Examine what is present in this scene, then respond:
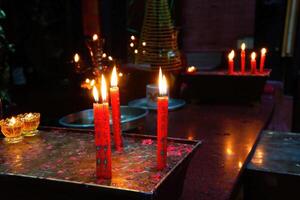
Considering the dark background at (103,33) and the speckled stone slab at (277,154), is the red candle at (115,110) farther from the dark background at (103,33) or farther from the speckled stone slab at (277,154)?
the dark background at (103,33)

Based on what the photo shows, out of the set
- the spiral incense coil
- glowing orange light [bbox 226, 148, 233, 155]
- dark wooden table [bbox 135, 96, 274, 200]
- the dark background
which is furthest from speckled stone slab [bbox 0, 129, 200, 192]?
the dark background

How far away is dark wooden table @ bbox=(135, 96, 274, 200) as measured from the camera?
4.09ft

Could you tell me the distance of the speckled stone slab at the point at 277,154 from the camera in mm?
1548

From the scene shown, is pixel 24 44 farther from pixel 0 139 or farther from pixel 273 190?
pixel 273 190

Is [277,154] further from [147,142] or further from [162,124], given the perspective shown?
[162,124]

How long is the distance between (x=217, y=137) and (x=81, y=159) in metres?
0.91

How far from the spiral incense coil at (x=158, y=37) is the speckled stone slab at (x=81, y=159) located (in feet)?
3.07

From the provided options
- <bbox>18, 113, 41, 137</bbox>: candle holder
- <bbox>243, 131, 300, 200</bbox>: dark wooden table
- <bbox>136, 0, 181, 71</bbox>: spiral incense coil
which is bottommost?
<bbox>243, 131, 300, 200</bbox>: dark wooden table

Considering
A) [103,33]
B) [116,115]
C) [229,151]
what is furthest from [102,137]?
[103,33]

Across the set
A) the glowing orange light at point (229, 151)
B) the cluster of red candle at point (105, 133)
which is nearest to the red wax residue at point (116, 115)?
the cluster of red candle at point (105, 133)

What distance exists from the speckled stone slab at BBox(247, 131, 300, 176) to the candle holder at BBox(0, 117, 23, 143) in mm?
950

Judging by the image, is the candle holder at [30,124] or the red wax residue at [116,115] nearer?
the red wax residue at [116,115]

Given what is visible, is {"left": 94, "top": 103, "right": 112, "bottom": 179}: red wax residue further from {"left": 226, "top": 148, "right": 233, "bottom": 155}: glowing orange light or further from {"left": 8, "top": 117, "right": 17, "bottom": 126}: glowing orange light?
{"left": 226, "top": 148, "right": 233, "bottom": 155}: glowing orange light

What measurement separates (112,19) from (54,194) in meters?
2.73
